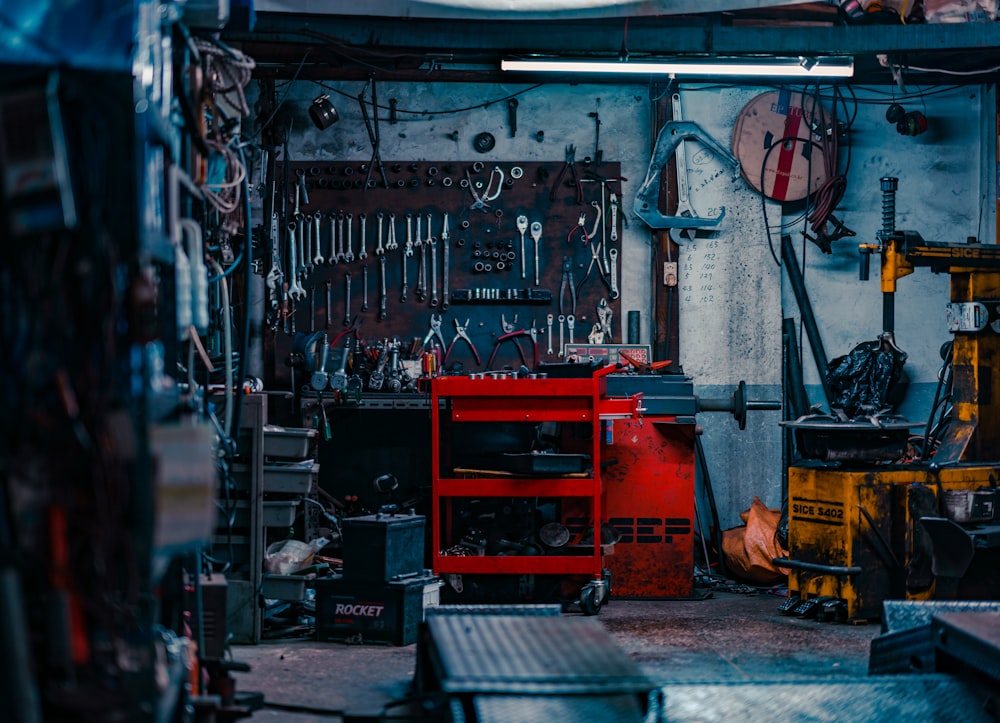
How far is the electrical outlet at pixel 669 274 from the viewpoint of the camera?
697 cm

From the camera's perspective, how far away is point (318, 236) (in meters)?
6.84

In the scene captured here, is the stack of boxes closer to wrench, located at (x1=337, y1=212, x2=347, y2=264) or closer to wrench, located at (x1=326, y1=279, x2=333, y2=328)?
wrench, located at (x1=326, y1=279, x2=333, y2=328)

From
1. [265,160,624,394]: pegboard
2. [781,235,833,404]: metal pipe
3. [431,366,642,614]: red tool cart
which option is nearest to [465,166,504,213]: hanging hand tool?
[265,160,624,394]: pegboard

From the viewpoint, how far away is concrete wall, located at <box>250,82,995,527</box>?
276 inches

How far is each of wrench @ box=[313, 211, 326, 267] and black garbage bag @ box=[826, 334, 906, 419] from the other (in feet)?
10.1

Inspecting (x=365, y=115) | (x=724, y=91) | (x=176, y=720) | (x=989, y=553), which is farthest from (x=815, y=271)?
(x=176, y=720)

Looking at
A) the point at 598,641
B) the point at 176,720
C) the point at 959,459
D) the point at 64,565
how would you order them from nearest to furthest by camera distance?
1. the point at 64,565
2. the point at 176,720
3. the point at 598,641
4. the point at 959,459

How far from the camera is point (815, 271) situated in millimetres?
7148

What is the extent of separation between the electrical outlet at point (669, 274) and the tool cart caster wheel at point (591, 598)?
2250 millimetres

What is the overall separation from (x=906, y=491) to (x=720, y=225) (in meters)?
2.35

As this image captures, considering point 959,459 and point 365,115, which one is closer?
point 959,459

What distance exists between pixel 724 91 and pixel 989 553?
329 centimetres

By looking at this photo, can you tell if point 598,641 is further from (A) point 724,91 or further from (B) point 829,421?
(A) point 724,91

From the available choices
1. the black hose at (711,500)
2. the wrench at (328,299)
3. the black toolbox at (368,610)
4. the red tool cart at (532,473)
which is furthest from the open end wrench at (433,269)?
the black toolbox at (368,610)
